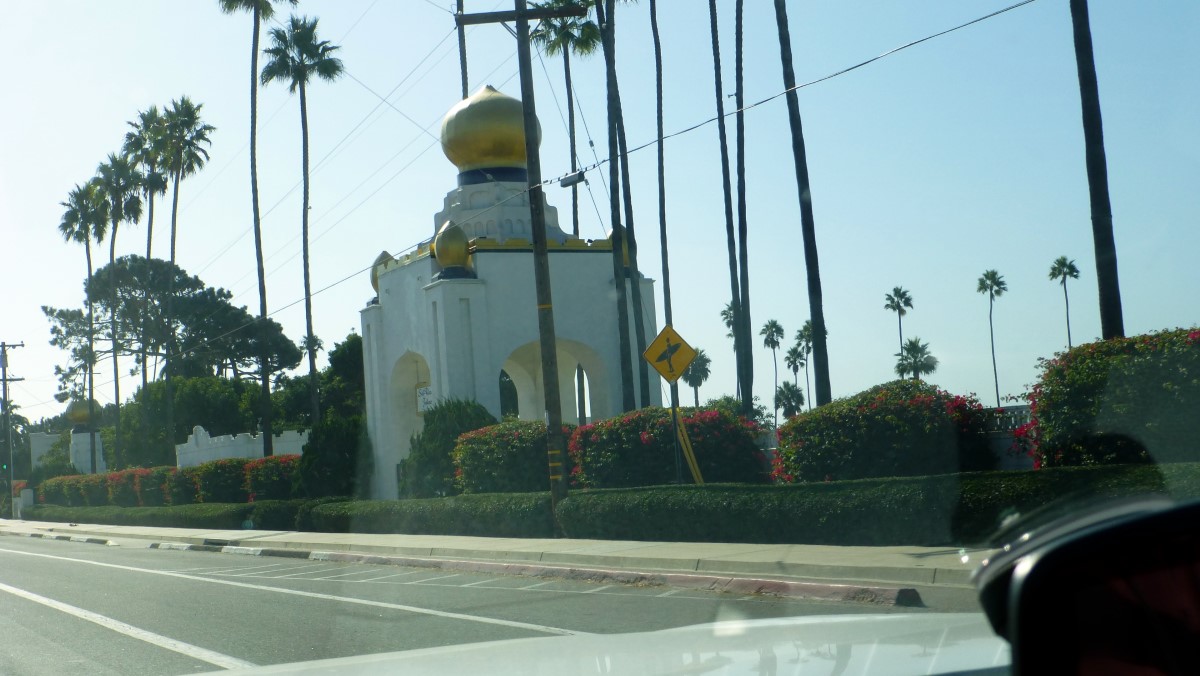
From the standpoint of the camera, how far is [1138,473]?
502 inches

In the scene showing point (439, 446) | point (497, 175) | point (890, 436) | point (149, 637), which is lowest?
point (149, 637)

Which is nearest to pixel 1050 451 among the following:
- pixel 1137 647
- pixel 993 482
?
pixel 993 482

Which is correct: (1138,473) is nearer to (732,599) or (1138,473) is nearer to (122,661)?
(732,599)

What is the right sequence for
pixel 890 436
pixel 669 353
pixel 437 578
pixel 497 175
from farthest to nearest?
pixel 497 175 < pixel 669 353 < pixel 890 436 < pixel 437 578

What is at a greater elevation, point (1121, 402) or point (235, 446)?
point (235, 446)

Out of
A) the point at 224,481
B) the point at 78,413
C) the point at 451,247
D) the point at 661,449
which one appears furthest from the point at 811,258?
the point at 78,413

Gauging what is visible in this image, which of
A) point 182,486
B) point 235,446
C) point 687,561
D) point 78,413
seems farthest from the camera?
point 78,413

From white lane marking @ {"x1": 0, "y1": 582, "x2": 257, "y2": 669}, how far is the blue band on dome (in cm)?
2165

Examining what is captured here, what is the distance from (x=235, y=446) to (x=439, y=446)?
23.6 meters

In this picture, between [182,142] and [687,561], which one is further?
[182,142]

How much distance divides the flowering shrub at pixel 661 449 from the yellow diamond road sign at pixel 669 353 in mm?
3402

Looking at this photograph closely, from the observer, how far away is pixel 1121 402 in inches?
556

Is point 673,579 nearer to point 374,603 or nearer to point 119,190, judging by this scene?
point 374,603

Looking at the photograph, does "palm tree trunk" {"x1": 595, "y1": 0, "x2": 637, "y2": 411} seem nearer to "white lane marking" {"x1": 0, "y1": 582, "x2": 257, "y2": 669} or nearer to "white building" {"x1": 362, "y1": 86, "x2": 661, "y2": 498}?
"white building" {"x1": 362, "y1": 86, "x2": 661, "y2": 498}
